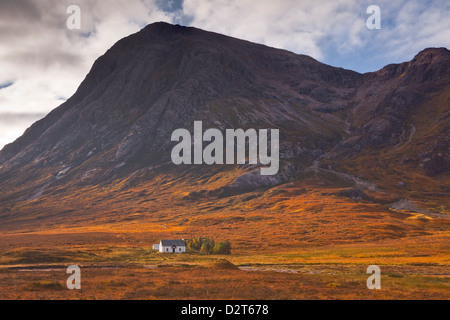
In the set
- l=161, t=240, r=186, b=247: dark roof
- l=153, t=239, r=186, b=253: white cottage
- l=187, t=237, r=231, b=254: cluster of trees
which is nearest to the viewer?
l=187, t=237, r=231, b=254: cluster of trees

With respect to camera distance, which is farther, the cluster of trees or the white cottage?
the white cottage

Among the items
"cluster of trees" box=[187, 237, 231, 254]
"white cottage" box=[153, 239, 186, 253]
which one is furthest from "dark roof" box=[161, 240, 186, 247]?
"cluster of trees" box=[187, 237, 231, 254]

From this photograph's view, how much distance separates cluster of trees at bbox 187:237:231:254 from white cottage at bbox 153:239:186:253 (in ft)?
11.6

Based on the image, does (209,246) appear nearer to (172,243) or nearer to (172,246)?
(172,246)

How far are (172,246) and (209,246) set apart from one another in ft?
33.0

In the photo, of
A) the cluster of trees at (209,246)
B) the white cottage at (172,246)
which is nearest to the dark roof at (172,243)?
the white cottage at (172,246)

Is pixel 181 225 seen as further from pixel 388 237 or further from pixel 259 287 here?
pixel 259 287

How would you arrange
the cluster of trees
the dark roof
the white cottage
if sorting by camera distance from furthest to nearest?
the dark roof → the white cottage → the cluster of trees

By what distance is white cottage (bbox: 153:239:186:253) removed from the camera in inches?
3748

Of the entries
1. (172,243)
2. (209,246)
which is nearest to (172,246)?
(172,243)

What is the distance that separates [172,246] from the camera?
3789 inches

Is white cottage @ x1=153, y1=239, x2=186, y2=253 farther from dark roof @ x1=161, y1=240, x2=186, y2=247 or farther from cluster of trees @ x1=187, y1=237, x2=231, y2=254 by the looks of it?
cluster of trees @ x1=187, y1=237, x2=231, y2=254
